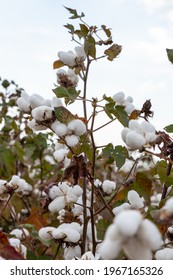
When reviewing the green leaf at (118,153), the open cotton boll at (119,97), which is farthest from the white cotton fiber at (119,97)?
the green leaf at (118,153)

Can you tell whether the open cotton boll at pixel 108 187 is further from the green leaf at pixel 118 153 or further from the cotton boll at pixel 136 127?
the cotton boll at pixel 136 127

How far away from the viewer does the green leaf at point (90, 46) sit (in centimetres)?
134

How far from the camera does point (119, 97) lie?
129 centimetres

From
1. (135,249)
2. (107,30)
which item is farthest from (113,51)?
(135,249)

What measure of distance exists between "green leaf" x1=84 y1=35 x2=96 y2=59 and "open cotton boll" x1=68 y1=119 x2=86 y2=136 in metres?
0.33

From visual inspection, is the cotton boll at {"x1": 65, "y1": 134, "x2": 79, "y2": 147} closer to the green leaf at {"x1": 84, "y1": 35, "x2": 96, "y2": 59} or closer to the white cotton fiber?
the white cotton fiber

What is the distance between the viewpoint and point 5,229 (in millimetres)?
2215

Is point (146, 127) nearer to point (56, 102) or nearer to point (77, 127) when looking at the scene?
point (77, 127)

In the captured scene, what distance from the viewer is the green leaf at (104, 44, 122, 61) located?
1389mm

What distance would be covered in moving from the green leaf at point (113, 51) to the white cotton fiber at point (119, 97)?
0.50 feet
